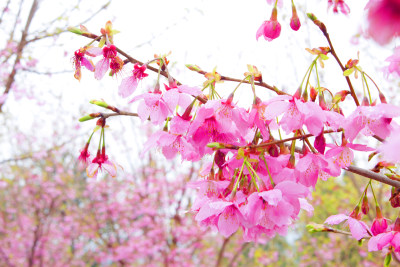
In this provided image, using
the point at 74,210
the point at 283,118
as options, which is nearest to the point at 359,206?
the point at 283,118

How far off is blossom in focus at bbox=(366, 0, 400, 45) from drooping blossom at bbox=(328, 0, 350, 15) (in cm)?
96

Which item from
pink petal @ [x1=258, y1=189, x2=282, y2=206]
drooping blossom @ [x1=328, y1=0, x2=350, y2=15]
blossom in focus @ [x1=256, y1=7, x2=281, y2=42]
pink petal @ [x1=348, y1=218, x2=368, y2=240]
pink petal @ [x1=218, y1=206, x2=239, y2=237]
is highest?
drooping blossom @ [x1=328, y1=0, x2=350, y2=15]

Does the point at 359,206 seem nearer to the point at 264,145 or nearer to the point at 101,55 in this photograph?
the point at 264,145

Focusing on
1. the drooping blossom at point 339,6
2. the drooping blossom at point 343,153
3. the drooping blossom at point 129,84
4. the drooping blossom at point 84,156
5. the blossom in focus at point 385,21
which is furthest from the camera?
the drooping blossom at point 339,6

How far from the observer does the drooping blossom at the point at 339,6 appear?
118 centimetres

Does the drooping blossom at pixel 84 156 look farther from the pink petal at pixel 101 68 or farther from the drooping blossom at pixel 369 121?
the drooping blossom at pixel 369 121

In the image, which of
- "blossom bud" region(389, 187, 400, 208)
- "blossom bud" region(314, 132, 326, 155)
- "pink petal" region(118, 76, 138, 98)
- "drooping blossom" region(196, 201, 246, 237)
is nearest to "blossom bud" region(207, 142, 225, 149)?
"drooping blossom" region(196, 201, 246, 237)

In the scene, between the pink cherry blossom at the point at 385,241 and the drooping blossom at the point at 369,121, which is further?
the pink cherry blossom at the point at 385,241

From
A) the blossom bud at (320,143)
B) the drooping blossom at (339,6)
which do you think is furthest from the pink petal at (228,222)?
the drooping blossom at (339,6)

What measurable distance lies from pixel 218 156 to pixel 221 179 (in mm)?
72

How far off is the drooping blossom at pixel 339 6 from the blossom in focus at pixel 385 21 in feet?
3.14

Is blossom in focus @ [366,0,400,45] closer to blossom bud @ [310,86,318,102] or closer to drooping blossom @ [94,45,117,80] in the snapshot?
blossom bud @ [310,86,318,102]

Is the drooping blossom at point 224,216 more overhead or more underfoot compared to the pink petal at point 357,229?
more overhead

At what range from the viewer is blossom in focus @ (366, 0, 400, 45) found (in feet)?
1.03
